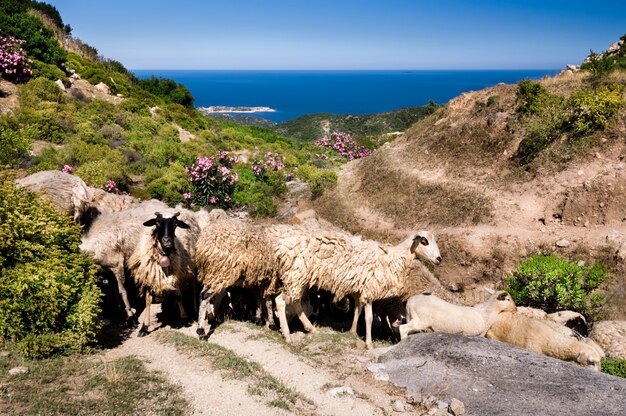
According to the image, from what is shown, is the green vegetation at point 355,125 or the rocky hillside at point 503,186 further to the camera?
the green vegetation at point 355,125

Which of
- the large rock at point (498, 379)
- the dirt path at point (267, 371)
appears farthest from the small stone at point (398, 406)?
the large rock at point (498, 379)

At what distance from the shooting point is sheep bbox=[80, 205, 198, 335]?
968 centimetres

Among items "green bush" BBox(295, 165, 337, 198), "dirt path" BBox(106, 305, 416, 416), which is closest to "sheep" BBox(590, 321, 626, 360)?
"dirt path" BBox(106, 305, 416, 416)

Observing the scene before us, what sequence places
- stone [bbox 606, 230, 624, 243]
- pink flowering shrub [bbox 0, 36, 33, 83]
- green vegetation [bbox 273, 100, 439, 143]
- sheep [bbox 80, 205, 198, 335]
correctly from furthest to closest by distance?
green vegetation [bbox 273, 100, 439, 143] → pink flowering shrub [bbox 0, 36, 33, 83] → stone [bbox 606, 230, 624, 243] → sheep [bbox 80, 205, 198, 335]

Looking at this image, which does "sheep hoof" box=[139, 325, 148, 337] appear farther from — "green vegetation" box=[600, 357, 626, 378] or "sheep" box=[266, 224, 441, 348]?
"green vegetation" box=[600, 357, 626, 378]

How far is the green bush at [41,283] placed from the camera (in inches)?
303

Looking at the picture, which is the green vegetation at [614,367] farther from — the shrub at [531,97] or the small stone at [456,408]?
the shrub at [531,97]

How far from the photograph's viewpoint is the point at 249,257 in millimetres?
9703

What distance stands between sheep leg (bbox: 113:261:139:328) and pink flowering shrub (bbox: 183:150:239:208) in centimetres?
1284

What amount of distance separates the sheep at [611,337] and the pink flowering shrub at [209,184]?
687 inches

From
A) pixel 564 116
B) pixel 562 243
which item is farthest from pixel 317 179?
pixel 562 243

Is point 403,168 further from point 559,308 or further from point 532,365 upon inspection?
point 532,365

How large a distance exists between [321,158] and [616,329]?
88.5ft

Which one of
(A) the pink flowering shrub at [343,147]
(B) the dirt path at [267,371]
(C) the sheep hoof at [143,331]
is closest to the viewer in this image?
(B) the dirt path at [267,371]
